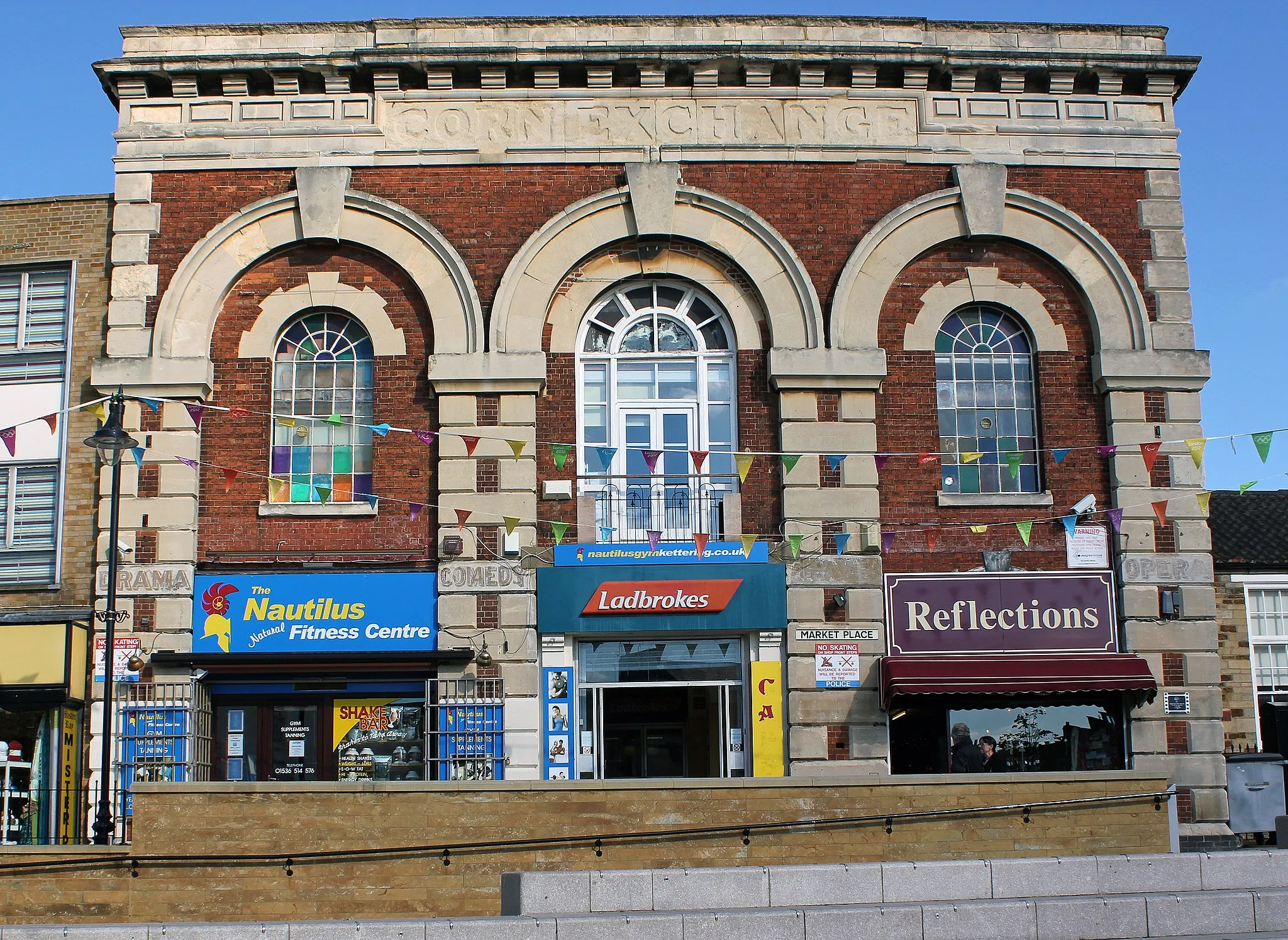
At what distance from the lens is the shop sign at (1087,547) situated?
63.9 feet

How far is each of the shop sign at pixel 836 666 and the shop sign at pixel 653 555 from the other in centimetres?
144

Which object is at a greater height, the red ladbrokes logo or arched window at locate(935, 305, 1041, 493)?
arched window at locate(935, 305, 1041, 493)

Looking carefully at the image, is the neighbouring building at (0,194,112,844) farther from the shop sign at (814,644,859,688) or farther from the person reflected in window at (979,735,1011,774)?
the person reflected in window at (979,735,1011,774)

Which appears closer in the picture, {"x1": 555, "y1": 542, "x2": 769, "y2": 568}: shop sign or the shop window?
the shop window

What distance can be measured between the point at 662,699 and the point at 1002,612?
4669 mm

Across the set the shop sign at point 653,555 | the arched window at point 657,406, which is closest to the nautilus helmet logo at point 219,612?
the shop sign at point 653,555

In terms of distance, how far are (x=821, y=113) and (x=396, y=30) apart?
608cm

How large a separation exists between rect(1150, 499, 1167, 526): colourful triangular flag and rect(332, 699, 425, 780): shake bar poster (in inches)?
397

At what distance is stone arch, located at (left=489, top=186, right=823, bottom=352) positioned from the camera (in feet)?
65.1

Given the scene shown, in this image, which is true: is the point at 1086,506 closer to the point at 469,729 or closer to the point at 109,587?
the point at 469,729

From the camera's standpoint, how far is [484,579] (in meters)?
19.1

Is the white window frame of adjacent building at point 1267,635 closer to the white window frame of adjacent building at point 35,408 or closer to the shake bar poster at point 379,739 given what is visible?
the shake bar poster at point 379,739

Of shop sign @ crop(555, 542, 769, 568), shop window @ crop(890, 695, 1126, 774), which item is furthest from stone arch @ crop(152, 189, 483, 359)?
shop window @ crop(890, 695, 1126, 774)

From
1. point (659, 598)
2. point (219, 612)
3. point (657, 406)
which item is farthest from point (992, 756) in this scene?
point (219, 612)
